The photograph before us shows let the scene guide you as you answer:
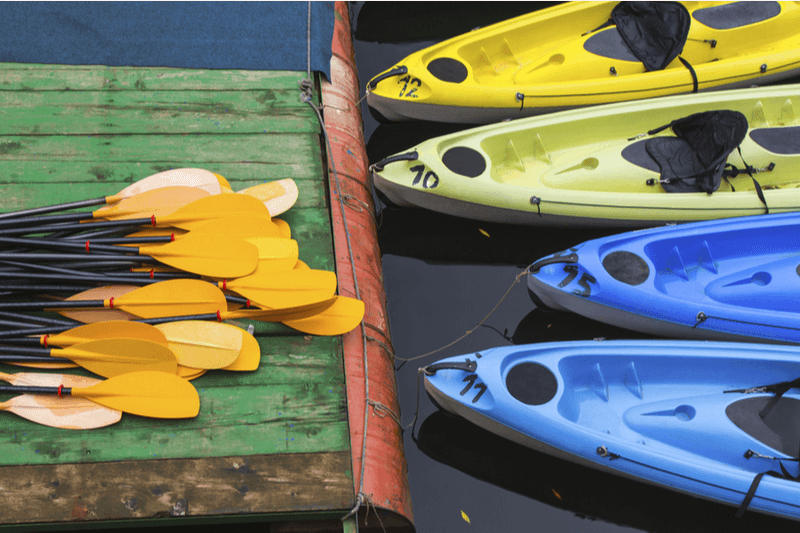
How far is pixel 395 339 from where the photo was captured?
4.14m

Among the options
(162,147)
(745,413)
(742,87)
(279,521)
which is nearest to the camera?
(279,521)

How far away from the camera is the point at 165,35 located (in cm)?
399

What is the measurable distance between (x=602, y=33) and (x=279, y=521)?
4542mm

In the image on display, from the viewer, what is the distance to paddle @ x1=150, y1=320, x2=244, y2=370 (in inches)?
109

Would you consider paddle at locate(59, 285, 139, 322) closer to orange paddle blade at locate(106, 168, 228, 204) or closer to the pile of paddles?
the pile of paddles

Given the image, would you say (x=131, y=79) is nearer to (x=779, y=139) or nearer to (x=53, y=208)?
(x=53, y=208)

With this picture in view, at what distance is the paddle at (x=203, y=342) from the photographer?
276 centimetres

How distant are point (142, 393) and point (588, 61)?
4234 mm

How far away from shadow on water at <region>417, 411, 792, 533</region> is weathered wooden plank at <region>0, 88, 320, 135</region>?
2348 millimetres

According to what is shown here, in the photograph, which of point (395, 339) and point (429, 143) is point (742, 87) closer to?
point (429, 143)

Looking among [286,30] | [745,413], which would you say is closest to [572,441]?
[745,413]

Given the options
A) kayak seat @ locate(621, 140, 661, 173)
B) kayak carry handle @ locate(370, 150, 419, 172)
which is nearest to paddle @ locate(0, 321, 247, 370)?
kayak carry handle @ locate(370, 150, 419, 172)

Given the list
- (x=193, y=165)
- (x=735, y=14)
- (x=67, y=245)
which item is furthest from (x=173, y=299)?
(x=735, y=14)

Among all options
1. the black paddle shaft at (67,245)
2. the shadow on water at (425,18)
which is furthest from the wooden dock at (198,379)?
the shadow on water at (425,18)
